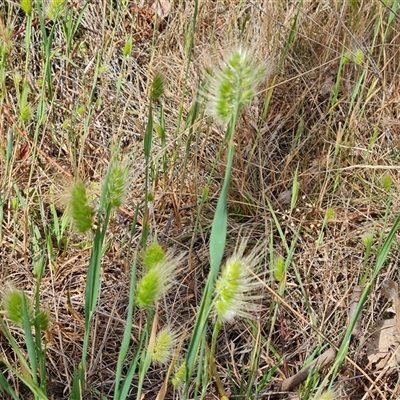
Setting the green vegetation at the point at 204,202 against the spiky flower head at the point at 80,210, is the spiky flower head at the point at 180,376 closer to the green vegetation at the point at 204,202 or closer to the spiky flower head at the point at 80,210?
the green vegetation at the point at 204,202

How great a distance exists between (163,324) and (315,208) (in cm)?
45

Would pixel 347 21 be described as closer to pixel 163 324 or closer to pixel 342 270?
pixel 342 270

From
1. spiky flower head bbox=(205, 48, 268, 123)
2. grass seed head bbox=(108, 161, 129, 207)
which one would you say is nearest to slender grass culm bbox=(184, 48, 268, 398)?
spiky flower head bbox=(205, 48, 268, 123)

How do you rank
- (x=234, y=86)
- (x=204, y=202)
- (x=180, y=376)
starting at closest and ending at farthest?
(x=234, y=86) < (x=180, y=376) < (x=204, y=202)

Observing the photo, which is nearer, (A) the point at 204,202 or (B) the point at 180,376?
(B) the point at 180,376

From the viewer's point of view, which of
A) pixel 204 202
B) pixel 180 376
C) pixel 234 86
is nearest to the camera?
pixel 234 86

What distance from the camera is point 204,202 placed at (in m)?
1.37

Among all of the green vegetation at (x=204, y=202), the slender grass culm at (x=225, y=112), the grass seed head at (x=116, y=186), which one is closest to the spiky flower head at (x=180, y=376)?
the green vegetation at (x=204, y=202)

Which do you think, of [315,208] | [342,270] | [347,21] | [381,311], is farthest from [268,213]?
[347,21]

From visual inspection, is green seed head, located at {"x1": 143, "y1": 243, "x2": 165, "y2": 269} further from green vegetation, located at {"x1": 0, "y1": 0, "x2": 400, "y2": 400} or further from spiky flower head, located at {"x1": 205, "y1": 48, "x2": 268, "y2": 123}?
spiky flower head, located at {"x1": 205, "y1": 48, "x2": 268, "y2": 123}

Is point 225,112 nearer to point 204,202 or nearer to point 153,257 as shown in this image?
point 153,257

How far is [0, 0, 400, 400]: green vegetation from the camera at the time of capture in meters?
1.11

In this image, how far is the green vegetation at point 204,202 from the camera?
1.11 metres

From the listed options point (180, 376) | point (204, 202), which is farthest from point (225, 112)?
point (204, 202)
